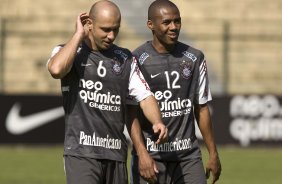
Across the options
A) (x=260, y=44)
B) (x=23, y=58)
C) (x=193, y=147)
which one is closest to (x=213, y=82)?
(x=260, y=44)

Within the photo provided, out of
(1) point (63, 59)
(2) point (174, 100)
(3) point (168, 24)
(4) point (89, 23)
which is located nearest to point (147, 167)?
(2) point (174, 100)

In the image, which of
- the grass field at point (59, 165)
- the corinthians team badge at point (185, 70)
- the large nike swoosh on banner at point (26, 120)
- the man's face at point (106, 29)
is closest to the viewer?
the man's face at point (106, 29)

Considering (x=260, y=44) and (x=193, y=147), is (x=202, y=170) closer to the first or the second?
(x=193, y=147)

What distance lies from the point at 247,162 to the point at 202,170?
366 inches

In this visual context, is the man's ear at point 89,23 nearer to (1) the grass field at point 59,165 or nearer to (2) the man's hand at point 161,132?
(2) the man's hand at point 161,132

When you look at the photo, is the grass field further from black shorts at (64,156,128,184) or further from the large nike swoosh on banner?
black shorts at (64,156,128,184)

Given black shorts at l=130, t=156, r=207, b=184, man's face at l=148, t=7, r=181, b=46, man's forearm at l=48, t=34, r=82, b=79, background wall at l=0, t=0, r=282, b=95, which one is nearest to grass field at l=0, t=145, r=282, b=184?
background wall at l=0, t=0, r=282, b=95

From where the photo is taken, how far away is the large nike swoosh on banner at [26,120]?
63.2ft

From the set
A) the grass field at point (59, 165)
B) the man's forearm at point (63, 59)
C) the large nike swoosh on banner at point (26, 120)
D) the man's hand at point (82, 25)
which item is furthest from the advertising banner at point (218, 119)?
the man's forearm at point (63, 59)

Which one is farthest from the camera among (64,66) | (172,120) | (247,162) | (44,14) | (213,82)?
(44,14)

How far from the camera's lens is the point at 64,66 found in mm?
7195

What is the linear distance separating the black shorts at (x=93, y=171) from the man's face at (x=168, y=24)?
125cm

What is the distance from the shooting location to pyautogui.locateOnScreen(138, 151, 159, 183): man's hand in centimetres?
746

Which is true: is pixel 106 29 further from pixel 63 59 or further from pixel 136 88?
pixel 136 88
